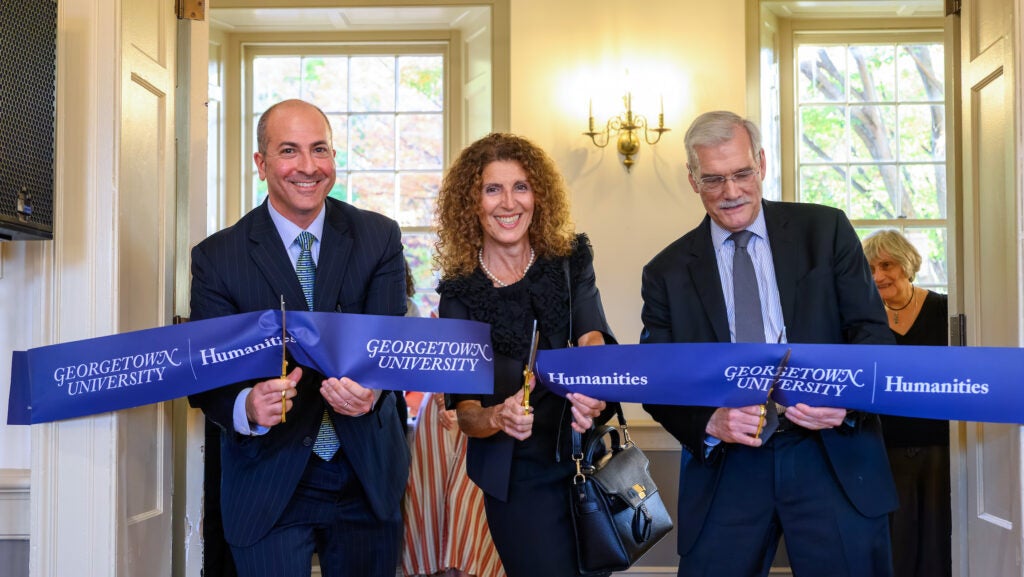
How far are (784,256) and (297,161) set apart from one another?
4.24 ft

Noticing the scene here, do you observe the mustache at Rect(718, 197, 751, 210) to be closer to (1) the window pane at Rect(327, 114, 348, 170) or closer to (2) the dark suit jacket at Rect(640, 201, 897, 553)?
(2) the dark suit jacket at Rect(640, 201, 897, 553)

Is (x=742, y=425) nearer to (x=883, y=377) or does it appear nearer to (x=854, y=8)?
(x=883, y=377)

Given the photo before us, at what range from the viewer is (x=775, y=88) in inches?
269

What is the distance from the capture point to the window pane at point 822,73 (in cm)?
698

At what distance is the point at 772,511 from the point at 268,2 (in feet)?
16.9

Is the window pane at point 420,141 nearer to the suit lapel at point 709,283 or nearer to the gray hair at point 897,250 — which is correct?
the gray hair at point 897,250

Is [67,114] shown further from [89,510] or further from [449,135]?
[449,135]

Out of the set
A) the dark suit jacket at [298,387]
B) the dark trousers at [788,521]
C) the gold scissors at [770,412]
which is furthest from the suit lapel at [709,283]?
the dark suit jacket at [298,387]

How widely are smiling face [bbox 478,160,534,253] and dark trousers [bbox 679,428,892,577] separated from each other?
819 mm

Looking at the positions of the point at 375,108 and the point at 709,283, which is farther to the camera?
the point at 375,108

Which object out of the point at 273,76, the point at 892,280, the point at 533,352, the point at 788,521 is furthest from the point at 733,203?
the point at 273,76

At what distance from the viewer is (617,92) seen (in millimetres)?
6359

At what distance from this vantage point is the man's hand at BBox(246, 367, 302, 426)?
2.59 meters

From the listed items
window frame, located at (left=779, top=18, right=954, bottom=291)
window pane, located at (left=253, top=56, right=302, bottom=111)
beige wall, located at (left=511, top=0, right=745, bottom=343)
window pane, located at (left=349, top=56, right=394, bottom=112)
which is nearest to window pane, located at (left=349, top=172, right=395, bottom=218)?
window pane, located at (left=349, top=56, right=394, bottom=112)
